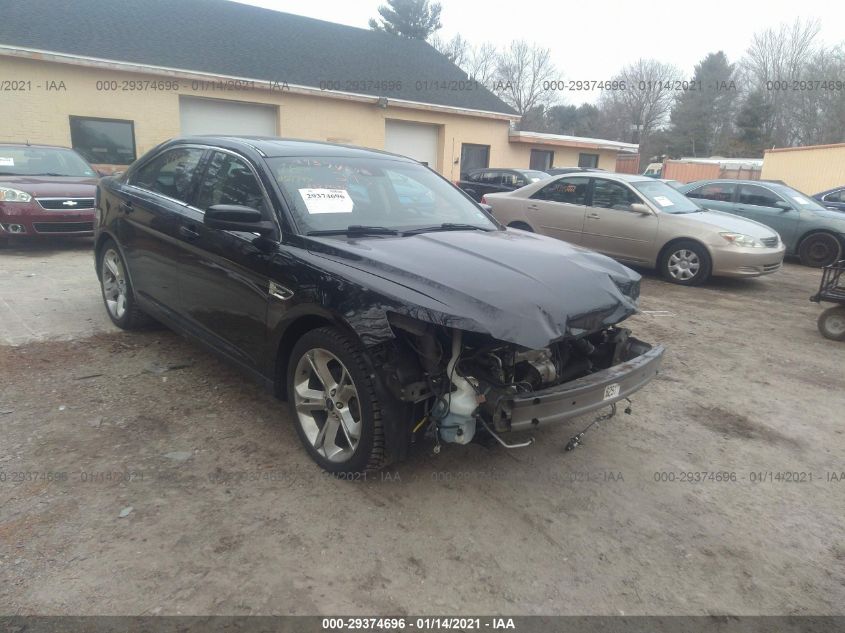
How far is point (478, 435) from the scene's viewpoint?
2729mm

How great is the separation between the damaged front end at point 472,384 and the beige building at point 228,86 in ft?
46.1

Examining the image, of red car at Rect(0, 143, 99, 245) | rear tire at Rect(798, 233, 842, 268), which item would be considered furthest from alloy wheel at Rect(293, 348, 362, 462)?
rear tire at Rect(798, 233, 842, 268)

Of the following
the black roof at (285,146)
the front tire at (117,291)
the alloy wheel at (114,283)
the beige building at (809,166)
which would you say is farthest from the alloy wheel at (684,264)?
the beige building at (809,166)

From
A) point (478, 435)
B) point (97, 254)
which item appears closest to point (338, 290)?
point (478, 435)

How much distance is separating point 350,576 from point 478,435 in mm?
848

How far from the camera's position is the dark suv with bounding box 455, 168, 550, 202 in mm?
14797

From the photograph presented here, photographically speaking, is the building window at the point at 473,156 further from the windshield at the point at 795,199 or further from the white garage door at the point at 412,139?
the windshield at the point at 795,199

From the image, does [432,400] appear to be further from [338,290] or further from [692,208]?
[692,208]

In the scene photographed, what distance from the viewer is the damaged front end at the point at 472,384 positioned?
2.55 meters

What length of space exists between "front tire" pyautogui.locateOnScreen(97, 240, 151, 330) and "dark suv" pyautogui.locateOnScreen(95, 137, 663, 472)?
0.64 meters

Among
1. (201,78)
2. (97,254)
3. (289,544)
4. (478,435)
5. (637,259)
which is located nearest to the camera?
(289,544)

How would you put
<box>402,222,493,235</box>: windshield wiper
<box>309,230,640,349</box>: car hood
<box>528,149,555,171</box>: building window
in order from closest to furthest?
<box>309,230,640,349</box>: car hood, <box>402,222,493,235</box>: windshield wiper, <box>528,149,555,171</box>: building window

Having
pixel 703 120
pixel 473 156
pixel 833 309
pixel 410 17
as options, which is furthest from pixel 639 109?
pixel 833 309

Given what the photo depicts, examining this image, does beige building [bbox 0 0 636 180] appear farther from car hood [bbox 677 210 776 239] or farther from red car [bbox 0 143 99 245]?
car hood [bbox 677 210 776 239]
